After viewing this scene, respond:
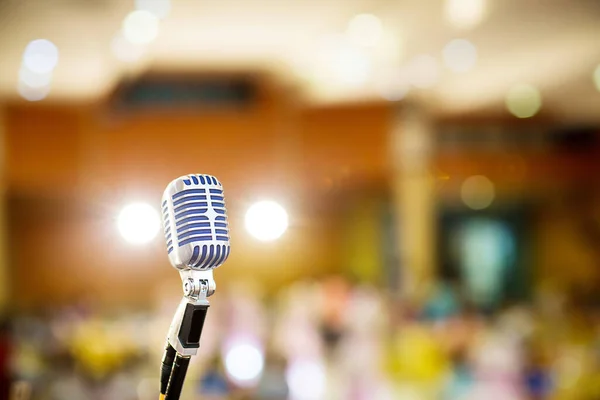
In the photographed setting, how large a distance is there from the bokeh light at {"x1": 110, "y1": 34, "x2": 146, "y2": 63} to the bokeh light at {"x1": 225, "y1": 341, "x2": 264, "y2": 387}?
2521 mm

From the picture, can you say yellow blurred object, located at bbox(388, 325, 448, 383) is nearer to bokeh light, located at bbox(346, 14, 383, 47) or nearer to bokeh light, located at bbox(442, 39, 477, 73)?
bokeh light, located at bbox(346, 14, 383, 47)

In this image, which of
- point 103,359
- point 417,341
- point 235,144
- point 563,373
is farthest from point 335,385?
point 235,144

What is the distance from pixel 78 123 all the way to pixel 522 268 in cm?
886

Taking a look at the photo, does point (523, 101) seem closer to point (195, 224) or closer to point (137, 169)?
A: point (137, 169)

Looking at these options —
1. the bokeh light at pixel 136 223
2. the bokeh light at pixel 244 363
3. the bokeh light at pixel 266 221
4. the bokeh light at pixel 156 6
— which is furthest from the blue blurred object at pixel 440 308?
the bokeh light at pixel 136 223

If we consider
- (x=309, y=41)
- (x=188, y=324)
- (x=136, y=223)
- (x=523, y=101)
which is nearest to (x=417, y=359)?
(x=309, y=41)

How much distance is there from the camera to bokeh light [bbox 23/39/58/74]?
213 inches

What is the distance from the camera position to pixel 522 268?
13.5 meters

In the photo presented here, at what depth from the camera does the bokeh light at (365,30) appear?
5.46 metres

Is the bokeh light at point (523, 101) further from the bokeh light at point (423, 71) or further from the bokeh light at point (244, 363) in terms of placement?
the bokeh light at point (244, 363)

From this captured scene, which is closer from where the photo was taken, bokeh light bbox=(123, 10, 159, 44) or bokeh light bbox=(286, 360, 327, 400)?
bokeh light bbox=(123, 10, 159, 44)

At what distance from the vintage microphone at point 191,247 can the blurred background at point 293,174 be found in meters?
1.03

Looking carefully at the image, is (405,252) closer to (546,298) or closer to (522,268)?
(546,298)

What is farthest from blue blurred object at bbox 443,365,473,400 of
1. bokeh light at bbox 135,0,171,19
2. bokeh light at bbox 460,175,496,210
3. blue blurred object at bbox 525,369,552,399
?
bokeh light at bbox 460,175,496,210
